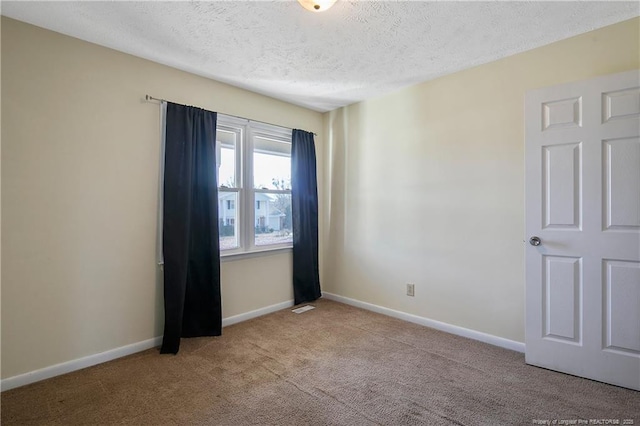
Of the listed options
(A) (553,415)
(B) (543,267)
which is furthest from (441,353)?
(B) (543,267)

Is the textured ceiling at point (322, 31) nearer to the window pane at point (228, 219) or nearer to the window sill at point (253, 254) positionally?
the window pane at point (228, 219)

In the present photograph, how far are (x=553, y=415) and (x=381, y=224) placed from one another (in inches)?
86.6

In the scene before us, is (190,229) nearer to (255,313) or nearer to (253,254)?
(253,254)

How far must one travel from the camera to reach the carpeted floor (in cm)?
186

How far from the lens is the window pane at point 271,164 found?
12.0ft

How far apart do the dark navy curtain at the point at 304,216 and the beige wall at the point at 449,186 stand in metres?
0.31

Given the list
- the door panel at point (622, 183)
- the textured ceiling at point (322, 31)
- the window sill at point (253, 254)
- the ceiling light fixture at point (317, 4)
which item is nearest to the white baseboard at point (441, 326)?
the window sill at point (253, 254)

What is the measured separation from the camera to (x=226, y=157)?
3377 mm

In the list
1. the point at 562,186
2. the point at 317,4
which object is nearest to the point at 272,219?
the point at 317,4

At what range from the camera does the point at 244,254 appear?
3.44 meters

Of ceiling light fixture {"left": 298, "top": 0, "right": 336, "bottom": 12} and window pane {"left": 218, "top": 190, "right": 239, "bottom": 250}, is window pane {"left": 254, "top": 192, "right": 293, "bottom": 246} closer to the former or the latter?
window pane {"left": 218, "top": 190, "right": 239, "bottom": 250}

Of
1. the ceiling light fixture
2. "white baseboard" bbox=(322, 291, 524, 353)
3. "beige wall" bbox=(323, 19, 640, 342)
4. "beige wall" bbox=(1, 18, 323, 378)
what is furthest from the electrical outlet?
the ceiling light fixture

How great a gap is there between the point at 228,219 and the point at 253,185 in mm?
470

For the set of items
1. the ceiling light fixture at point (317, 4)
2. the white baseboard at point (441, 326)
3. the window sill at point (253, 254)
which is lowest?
the white baseboard at point (441, 326)
